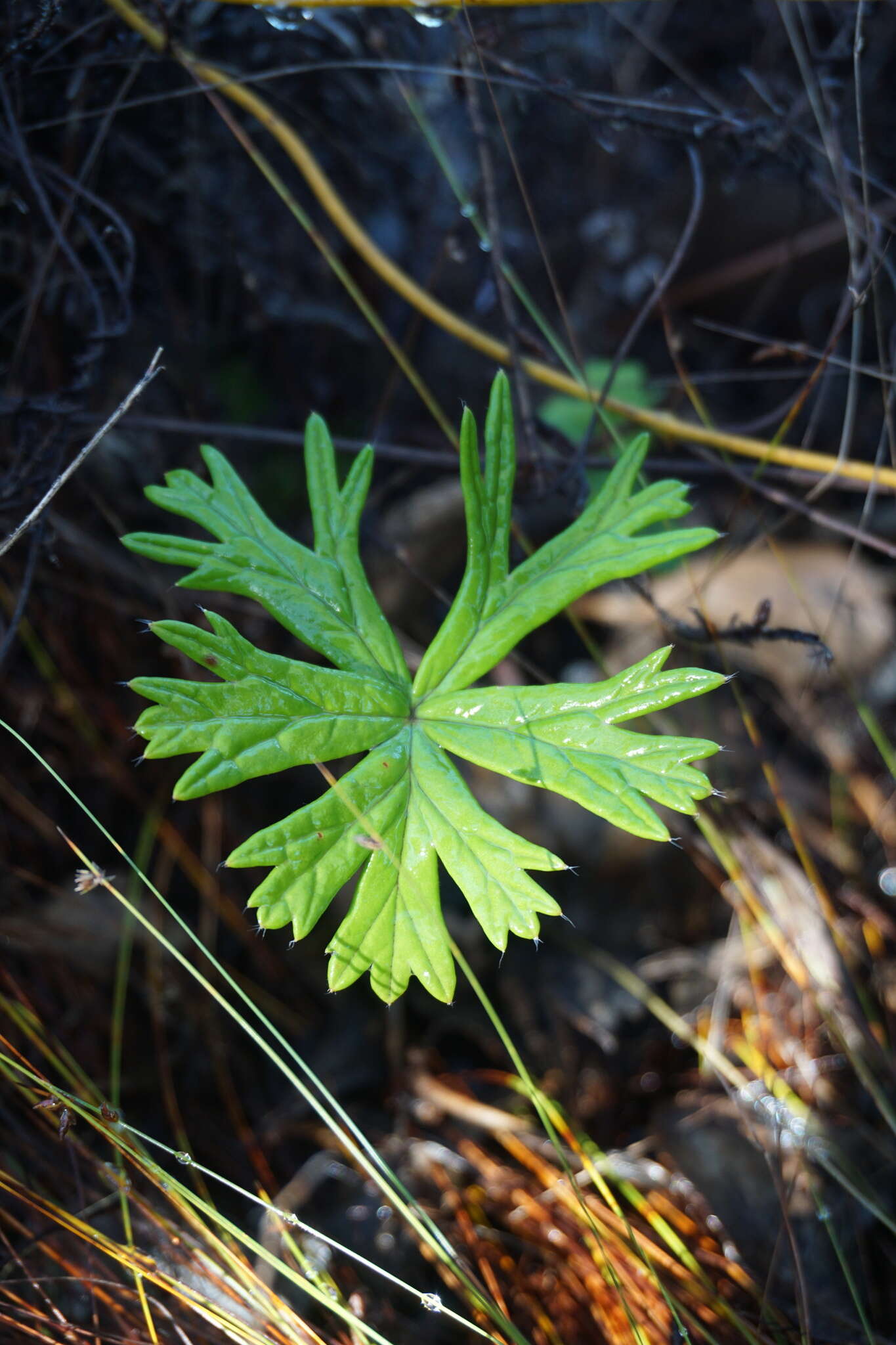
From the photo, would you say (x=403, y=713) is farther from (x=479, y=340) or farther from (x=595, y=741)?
(x=479, y=340)

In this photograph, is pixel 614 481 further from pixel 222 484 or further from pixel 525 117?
pixel 525 117

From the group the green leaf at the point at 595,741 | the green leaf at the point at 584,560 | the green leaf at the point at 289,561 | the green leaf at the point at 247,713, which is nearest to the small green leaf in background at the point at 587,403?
the green leaf at the point at 584,560

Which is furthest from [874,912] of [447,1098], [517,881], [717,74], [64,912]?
[717,74]

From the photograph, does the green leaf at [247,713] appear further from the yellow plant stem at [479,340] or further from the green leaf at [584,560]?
the yellow plant stem at [479,340]

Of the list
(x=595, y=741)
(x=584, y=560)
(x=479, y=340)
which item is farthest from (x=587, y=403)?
(x=595, y=741)

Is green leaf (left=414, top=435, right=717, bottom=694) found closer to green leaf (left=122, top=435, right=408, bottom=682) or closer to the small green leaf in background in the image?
green leaf (left=122, top=435, right=408, bottom=682)

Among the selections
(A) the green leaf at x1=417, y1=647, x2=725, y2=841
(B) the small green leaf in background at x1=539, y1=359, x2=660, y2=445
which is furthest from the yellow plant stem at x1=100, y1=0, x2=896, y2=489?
(A) the green leaf at x1=417, y1=647, x2=725, y2=841
